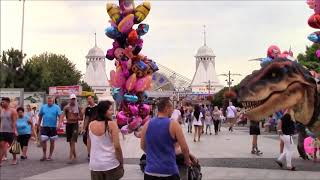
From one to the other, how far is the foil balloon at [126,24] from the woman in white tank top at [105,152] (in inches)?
194

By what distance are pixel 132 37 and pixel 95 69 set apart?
128 metres

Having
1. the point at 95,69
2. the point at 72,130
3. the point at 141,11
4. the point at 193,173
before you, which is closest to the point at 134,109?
the point at 141,11

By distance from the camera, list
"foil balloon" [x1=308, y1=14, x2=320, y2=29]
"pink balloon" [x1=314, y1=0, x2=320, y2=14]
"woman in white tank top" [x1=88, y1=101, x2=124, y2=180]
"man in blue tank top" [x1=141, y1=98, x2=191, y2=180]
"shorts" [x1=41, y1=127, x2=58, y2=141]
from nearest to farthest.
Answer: "pink balloon" [x1=314, y1=0, x2=320, y2=14], "man in blue tank top" [x1=141, y1=98, x2=191, y2=180], "foil balloon" [x1=308, y1=14, x2=320, y2=29], "woman in white tank top" [x1=88, y1=101, x2=124, y2=180], "shorts" [x1=41, y1=127, x2=58, y2=141]

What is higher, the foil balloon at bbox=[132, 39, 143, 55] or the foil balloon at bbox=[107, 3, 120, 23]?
the foil balloon at bbox=[107, 3, 120, 23]

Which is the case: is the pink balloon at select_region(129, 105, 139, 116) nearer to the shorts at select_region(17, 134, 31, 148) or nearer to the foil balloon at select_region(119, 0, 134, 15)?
the foil balloon at select_region(119, 0, 134, 15)

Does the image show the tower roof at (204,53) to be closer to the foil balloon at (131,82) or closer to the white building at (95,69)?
the white building at (95,69)

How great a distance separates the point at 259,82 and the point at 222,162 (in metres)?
10.3

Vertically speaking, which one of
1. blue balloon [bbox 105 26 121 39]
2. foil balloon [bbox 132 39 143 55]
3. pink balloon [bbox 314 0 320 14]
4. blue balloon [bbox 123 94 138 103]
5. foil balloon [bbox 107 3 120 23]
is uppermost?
foil balloon [bbox 107 3 120 23]

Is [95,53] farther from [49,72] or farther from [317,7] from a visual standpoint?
[317,7]

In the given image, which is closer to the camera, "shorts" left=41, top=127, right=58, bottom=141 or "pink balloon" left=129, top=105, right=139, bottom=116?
"pink balloon" left=129, top=105, right=139, bottom=116

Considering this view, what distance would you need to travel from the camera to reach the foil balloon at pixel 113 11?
466 inches

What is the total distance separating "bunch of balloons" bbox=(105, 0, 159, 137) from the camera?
11656mm

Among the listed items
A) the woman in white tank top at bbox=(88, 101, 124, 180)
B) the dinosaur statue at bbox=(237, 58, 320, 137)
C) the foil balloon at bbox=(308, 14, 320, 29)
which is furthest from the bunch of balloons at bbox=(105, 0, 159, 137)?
the dinosaur statue at bbox=(237, 58, 320, 137)

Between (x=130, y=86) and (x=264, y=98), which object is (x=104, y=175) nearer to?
(x=264, y=98)
